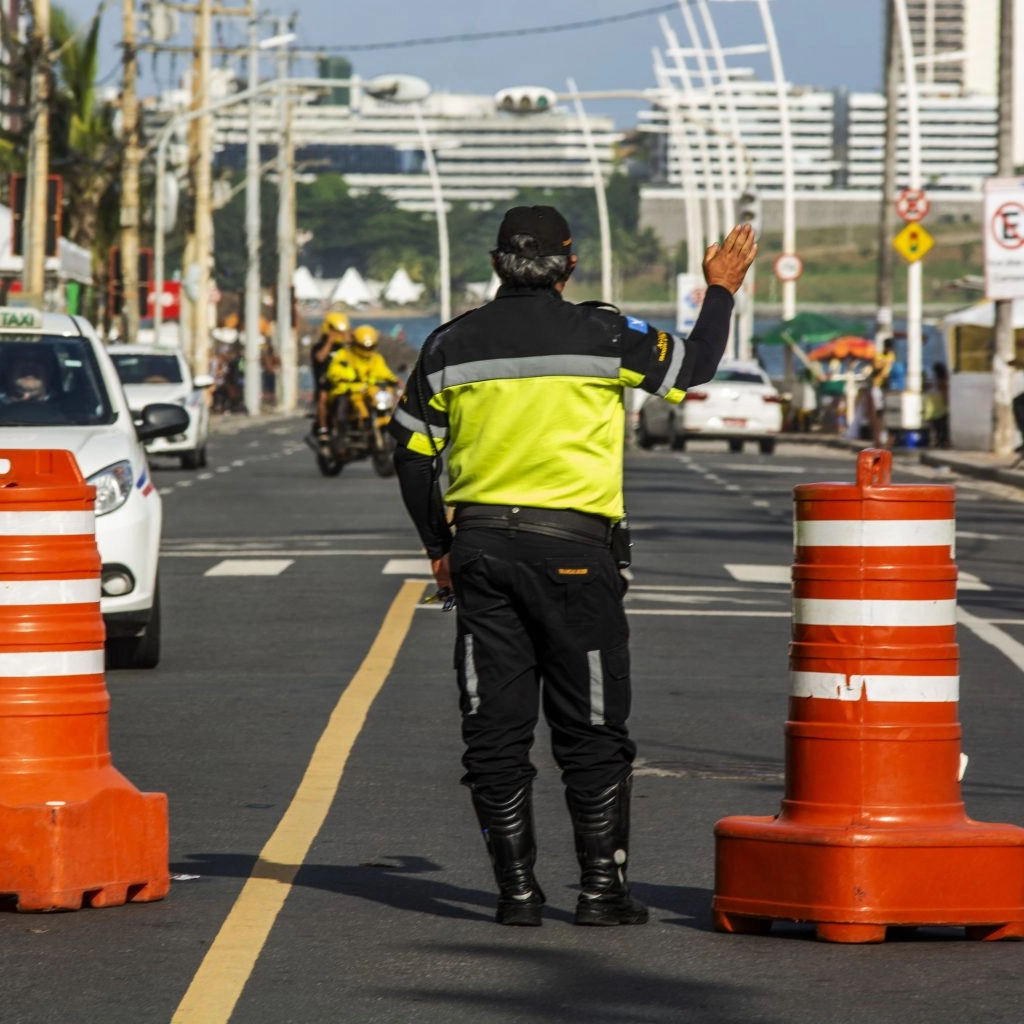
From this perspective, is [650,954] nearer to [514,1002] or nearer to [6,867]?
[514,1002]

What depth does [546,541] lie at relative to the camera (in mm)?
6832

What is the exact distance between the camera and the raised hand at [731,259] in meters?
6.98

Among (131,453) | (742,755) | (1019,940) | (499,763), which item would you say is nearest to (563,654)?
(499,763)

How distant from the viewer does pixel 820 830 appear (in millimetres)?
6762

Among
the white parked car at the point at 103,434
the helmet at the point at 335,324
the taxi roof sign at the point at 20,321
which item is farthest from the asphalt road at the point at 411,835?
the helmet at the point at 335,324

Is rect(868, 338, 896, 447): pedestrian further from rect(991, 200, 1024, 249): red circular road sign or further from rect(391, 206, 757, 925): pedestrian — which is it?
rect(391, 206, 757, 925): pedestrian

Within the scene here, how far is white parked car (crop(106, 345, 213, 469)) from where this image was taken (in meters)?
35.3

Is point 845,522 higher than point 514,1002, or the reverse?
point 845,522

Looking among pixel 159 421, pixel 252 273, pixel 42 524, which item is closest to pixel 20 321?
pixel 159 421

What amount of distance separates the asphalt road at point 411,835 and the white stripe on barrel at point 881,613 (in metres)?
0.80

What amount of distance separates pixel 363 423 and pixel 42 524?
24328 millimetres

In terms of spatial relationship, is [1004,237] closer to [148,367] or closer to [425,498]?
[148,367]

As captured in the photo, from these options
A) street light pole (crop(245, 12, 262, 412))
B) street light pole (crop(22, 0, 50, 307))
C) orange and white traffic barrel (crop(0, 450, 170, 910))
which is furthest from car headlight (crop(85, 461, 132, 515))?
street light pole (crop(245, 12, 262, 412))

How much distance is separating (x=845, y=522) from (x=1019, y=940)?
1.14 m
